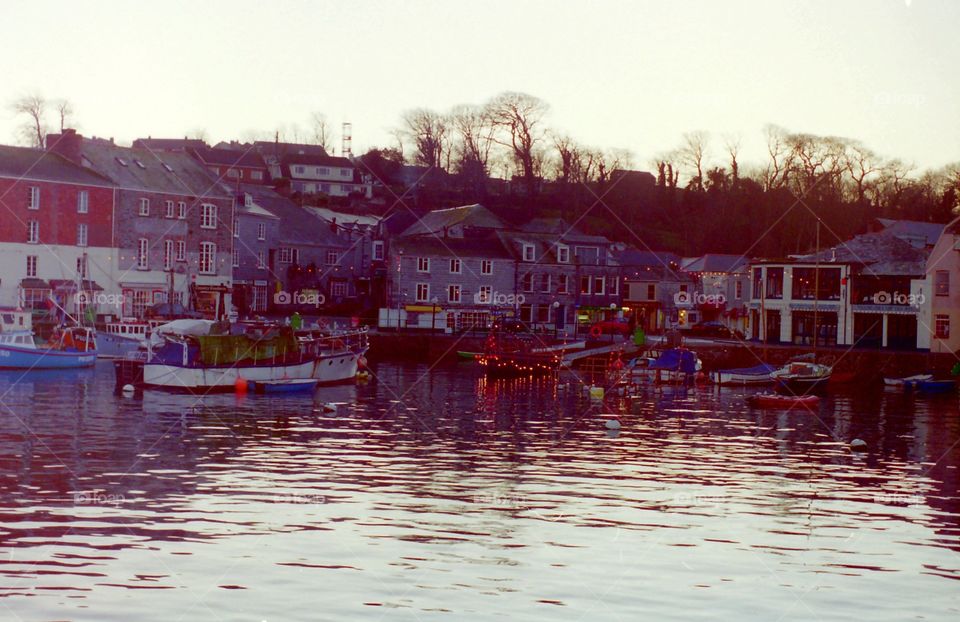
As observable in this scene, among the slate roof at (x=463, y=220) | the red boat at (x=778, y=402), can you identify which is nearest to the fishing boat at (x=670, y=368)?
the red boat at (x=778, y=402)

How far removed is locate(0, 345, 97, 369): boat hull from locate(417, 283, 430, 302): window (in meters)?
33.4

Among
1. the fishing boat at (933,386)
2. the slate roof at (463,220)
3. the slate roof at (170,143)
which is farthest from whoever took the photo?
the slate roof at (170,143)

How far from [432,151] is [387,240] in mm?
41082

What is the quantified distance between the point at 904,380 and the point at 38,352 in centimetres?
4745

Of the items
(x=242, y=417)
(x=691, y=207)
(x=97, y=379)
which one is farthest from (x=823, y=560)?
(x=691, y=207)

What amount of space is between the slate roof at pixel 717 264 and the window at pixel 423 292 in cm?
2976

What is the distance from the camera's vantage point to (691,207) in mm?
141000

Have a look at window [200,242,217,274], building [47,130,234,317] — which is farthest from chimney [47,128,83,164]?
window [200,242,217,274]

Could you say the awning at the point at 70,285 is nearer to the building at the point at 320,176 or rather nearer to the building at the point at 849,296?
the building at the point at 849,296

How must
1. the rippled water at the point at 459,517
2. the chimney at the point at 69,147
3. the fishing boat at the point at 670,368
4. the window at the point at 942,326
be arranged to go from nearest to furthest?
1. the rippled water at the point at 459,517
2. the fishing boat at the point at 670,368
3. the window at the point at 942,326
4. the chimney at the point at 69,147

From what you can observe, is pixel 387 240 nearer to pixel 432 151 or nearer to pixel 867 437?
pixel 432 151

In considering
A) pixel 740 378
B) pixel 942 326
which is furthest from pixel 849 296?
pixel 740 378

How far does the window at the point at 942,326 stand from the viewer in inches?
3226

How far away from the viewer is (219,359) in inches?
2287
